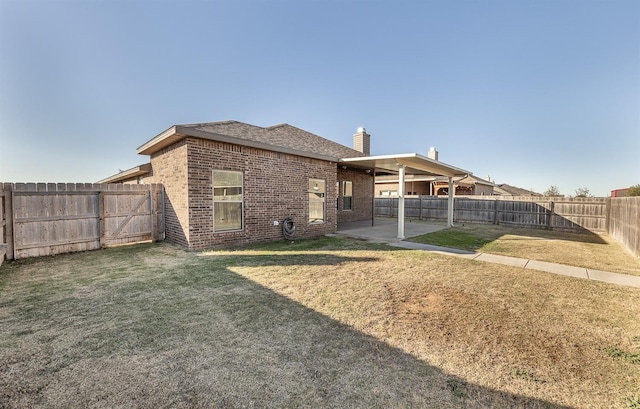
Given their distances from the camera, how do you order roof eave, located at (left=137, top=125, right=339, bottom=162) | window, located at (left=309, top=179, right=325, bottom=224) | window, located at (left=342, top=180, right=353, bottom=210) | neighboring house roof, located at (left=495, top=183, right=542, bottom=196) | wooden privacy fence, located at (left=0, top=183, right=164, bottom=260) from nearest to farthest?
wooden privacy fence, located at (left=0, top=183, right=164, bottom=260)
roof eave, located at (left=137, top=125, right=339, bottom=162)
window, located at (left=309, top=179, right=325, bottom=224)
window, located at (left=342, top=180, right=353, bottom=210)
neighboring house roof, located at (left=495, top=183, right=542, bottom=196)

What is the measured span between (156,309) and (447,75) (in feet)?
50.4

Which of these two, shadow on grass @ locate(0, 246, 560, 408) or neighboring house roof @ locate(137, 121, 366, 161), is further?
neighboring house roof @ locate(137, 121, 366, 161)

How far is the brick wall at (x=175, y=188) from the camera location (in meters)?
7.53

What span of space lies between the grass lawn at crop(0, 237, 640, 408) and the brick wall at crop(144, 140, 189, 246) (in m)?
2.33

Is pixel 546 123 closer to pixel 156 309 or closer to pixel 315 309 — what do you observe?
pixel 315 309

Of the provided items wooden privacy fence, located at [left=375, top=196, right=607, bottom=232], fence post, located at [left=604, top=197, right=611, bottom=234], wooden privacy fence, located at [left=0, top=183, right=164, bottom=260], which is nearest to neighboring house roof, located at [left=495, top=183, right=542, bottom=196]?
wooden privacy fence, located at [left=375, top=196, right=607, bottom=232]

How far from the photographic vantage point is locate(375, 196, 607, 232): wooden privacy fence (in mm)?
12812

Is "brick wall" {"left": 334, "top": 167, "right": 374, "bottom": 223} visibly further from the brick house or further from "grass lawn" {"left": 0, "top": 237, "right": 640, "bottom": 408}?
"grass lawn" {"left": 0, "top": 237, "right": 640, "bottom": 408}

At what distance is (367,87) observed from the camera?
51.4ft

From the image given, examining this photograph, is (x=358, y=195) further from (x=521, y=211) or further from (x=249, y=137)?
(x=521, y=211)

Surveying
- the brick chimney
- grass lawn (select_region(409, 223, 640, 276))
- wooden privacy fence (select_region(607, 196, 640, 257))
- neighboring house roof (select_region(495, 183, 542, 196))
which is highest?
the brick chimney

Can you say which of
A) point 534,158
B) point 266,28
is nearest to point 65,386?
point 266,28

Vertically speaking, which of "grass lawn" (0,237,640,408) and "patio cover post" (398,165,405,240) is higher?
"patio cover post" (398,165,405,240)

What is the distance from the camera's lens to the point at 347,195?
15.1m
